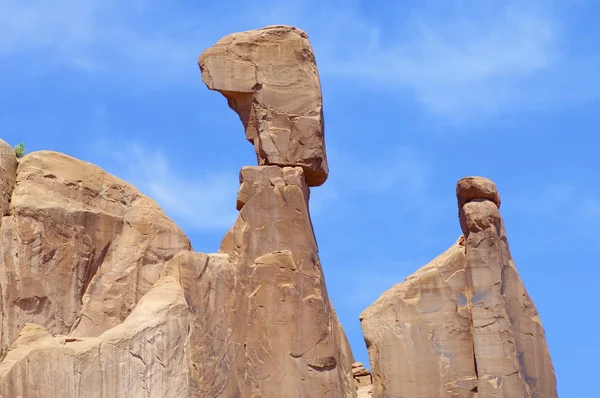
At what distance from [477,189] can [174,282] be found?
8.05 meters

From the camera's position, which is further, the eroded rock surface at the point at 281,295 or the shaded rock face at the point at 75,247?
the eroded rock surface at the point at 281,295

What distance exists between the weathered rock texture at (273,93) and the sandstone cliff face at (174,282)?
0.11 feet

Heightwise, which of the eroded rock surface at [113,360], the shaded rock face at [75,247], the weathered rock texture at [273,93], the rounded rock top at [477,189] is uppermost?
the weathered rock texture at [273,93]

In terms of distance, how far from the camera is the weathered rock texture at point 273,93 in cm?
4347

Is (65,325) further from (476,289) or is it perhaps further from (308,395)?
(476,289)

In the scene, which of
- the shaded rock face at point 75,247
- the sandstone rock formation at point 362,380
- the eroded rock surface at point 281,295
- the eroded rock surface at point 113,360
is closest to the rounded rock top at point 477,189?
the eroded rock surface at point 281,295

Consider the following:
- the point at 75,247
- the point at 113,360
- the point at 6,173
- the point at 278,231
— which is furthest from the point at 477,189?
the point at 6,173

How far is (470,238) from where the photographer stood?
43.7 meters

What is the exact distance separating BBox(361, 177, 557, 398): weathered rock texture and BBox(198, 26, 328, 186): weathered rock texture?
3.54m

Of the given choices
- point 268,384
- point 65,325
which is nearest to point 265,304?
point 268,384

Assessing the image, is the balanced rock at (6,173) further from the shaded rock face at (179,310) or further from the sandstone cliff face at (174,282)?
the shaded rock face at (179,310)

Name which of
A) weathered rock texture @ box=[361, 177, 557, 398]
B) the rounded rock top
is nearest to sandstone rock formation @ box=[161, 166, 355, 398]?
Result: weathered rock texture @ box=[361, 177, 557, 398]

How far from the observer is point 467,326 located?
43.3 meters

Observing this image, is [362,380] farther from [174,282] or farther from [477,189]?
[174,282]
